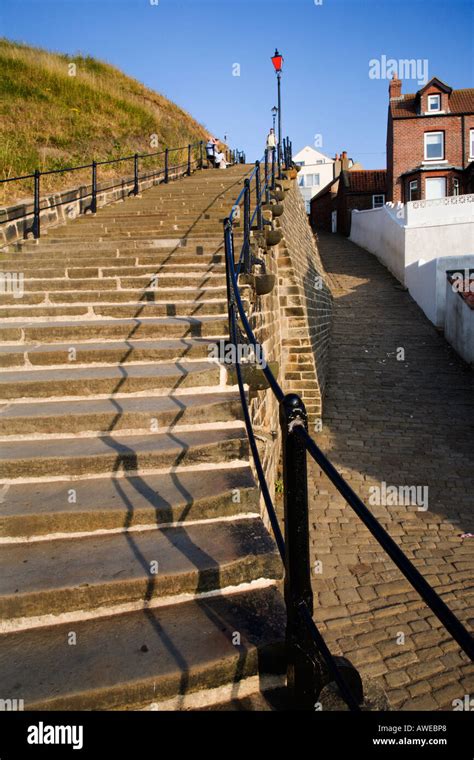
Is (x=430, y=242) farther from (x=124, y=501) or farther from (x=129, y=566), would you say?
(x=129, y=566)

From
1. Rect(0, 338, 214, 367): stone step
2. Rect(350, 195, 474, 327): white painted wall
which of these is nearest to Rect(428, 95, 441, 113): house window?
Rect(350, 195, 474, 327): white painted wall

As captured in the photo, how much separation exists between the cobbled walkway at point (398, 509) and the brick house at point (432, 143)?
15418 millimetres

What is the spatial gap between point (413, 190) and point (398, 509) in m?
26.8

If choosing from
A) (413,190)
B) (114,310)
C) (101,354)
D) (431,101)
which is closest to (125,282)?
(114,310)

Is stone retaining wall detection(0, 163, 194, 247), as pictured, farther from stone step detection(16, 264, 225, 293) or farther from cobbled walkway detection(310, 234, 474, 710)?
cobbled walkway detection(310, 234, 474, 710)

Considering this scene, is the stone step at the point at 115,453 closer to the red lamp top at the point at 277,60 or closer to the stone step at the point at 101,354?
the stone step at the point at 101,354

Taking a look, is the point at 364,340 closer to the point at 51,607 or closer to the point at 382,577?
the point at 382,577

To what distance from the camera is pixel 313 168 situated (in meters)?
49.9

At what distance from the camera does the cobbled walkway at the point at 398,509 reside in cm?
409

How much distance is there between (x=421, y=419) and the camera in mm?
10391

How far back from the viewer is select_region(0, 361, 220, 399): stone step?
3885 millimetres

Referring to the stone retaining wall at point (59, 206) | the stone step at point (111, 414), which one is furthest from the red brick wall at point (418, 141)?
the stone step at point (111, 414)
